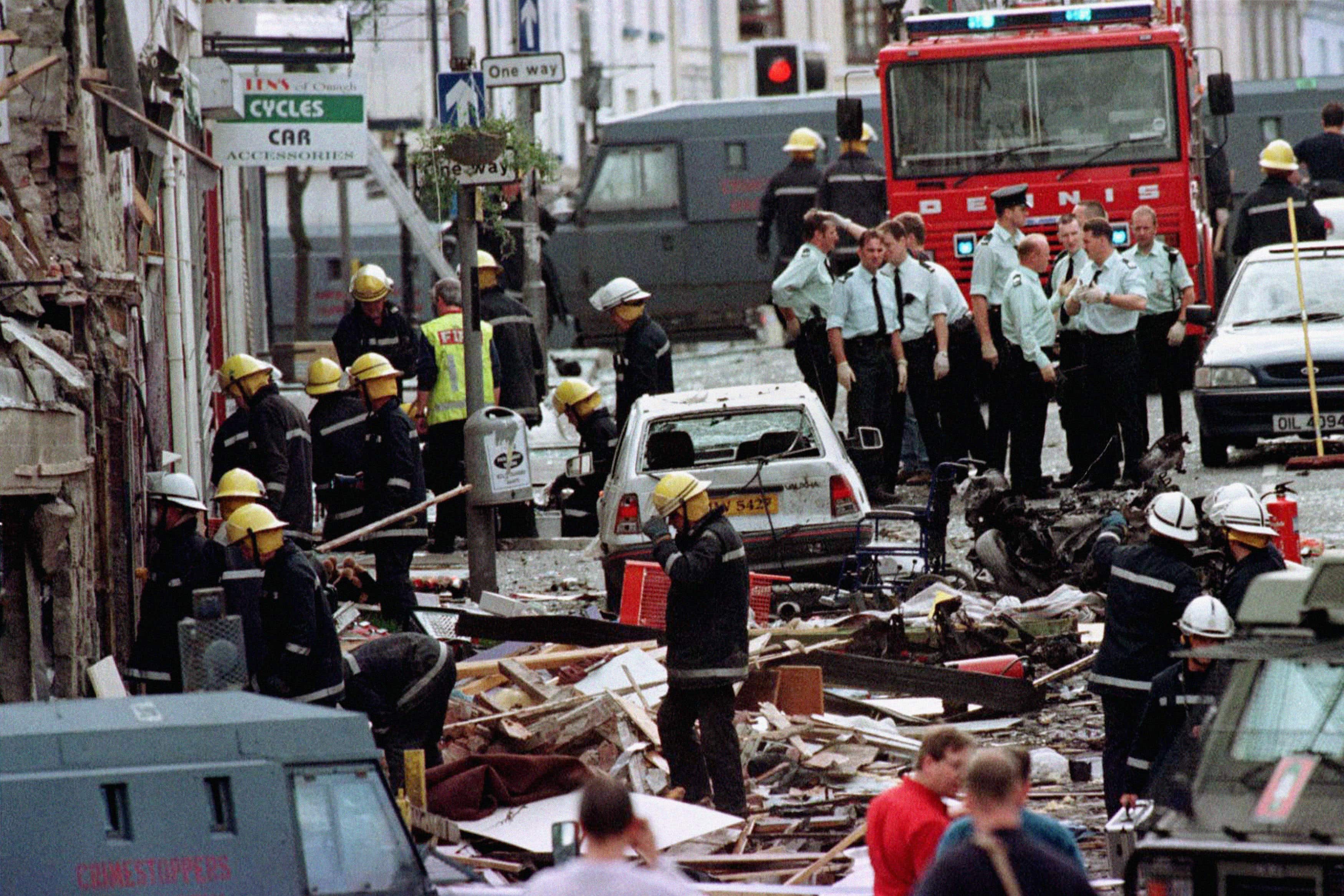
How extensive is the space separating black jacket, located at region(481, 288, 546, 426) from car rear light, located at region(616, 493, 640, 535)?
12.1 feet

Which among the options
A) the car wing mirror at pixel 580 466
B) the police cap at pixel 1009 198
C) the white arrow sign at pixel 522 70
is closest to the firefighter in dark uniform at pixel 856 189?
the police cap at pixel 1009 198

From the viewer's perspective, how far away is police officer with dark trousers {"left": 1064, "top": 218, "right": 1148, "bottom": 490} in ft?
56.5

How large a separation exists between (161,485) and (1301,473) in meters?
9.09

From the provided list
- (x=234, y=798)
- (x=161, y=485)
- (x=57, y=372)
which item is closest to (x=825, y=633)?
(x=161, y=485)

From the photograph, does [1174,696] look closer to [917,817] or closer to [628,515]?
[917,817]

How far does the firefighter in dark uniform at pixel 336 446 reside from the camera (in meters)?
14.9

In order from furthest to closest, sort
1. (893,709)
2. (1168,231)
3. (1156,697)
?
1. (1168,231)
2. (893,709)
3. (1156,697)

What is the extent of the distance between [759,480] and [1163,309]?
497 centimetres

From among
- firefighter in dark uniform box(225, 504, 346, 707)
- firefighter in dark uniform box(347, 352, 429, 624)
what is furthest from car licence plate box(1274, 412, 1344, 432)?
firefighter in dark uniform box(225, 504, 346, 707)

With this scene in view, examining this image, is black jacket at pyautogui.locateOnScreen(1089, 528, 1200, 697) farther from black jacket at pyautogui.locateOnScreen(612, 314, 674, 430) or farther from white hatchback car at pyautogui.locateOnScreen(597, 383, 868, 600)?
black jacket at pyautogui.locateOnScreen(612, 314, 674, 430)

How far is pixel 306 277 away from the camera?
36.9 m

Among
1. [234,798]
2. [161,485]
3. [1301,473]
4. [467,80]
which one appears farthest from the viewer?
[1301,473]

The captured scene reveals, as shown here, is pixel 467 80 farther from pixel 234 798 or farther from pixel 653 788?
pixel 234 798

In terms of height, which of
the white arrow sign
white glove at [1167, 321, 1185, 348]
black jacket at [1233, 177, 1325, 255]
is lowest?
white glove at [1167, 321, 1185, 348]
